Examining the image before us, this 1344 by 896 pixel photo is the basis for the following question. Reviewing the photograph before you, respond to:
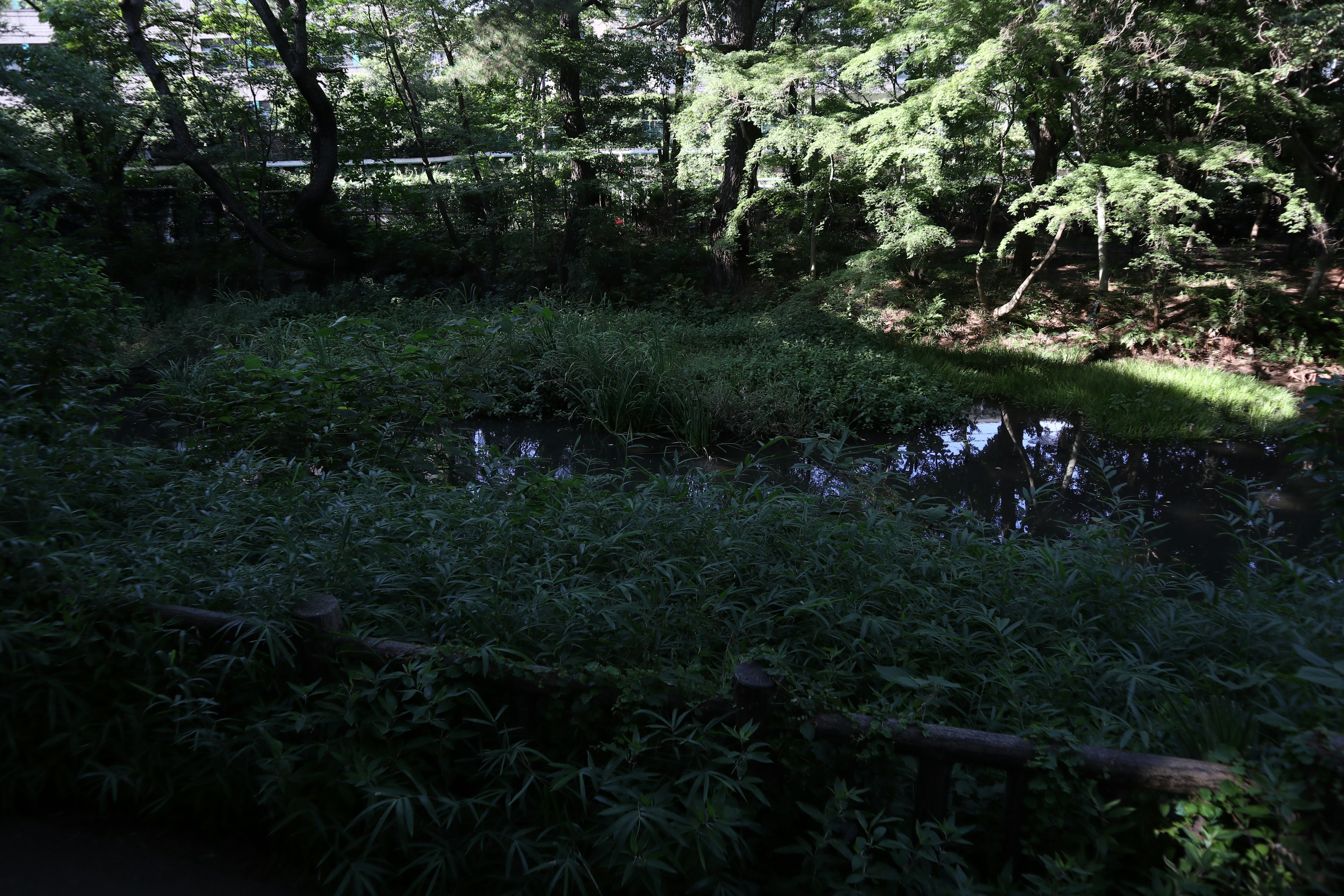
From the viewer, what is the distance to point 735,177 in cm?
1094

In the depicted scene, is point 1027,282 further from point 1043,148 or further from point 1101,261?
point 1043,148

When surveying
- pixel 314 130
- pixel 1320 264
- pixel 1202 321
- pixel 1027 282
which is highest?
pixel 314 130

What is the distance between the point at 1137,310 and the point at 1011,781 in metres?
9.31

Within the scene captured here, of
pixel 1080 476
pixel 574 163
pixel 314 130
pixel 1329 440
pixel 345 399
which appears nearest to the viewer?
pixel 1329 440

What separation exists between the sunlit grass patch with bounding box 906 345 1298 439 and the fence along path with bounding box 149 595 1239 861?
598 centimetres

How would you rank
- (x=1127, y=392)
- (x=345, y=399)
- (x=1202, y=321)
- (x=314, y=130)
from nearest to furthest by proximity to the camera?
1. (x=345, y=399)
2. (x=1127, y=392)
3. (x=1202, y=321)
4. (x=314, y=130)

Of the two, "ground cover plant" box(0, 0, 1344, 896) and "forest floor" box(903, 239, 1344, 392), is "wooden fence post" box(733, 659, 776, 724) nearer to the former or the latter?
"ground cover plant" box(0, 0, 1344, 896)

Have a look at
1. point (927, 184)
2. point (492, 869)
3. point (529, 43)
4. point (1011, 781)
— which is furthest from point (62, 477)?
point (529, 43)

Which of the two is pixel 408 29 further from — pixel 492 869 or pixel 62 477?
pixel 492 869

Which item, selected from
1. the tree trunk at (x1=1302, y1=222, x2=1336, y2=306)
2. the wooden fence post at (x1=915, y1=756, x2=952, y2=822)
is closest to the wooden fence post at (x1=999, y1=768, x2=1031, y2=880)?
the wooden fence post at (x1=915, y1=756, x2=952, y2=822)

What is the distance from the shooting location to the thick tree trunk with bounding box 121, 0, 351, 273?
9.74 metres

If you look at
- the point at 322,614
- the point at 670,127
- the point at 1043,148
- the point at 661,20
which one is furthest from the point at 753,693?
Answer: the point at 661,20

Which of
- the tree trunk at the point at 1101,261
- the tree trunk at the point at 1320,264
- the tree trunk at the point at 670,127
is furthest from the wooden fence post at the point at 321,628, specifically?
the tree trunk at the point at 670,127

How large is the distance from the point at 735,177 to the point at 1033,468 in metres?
6.56
